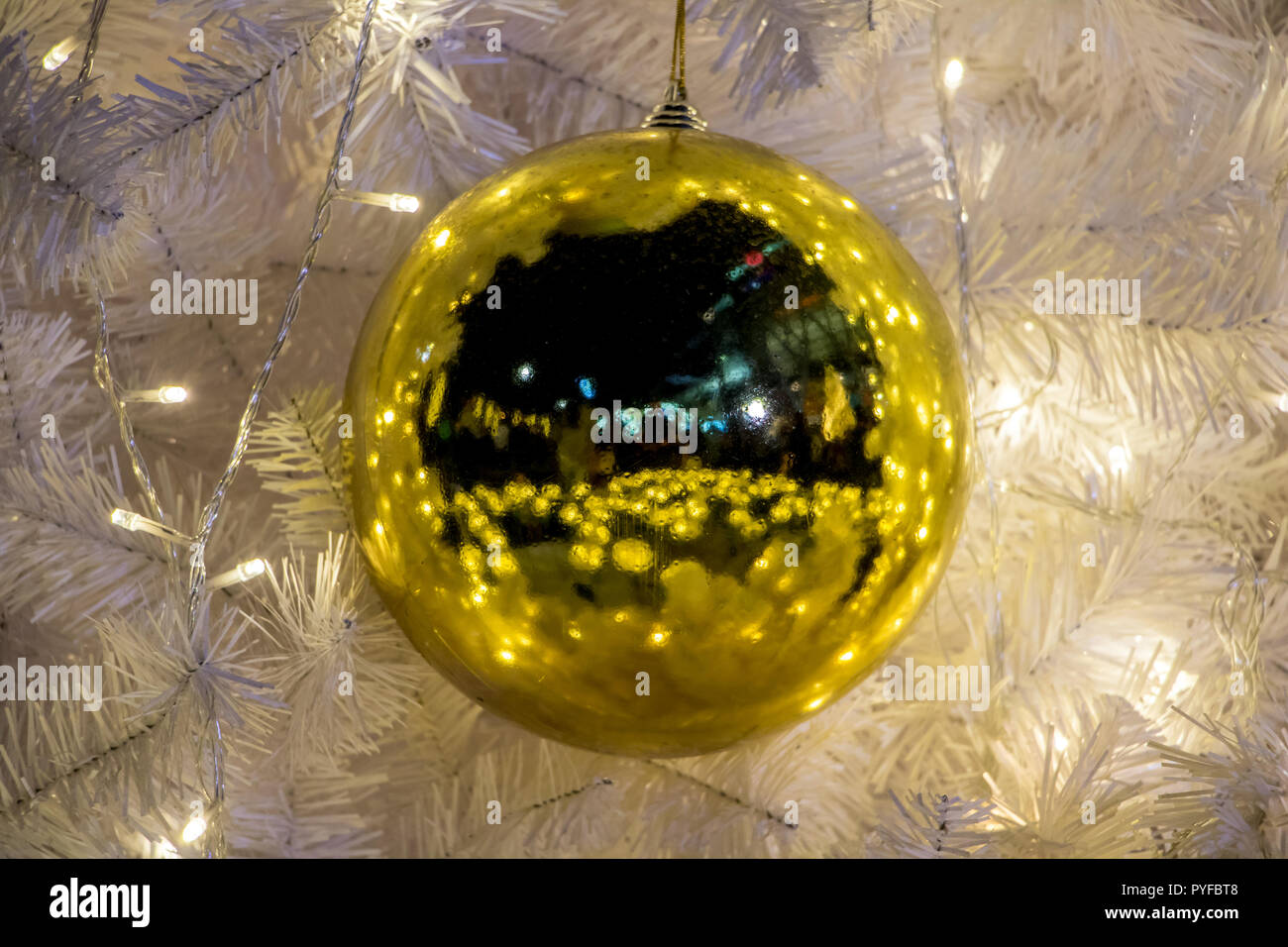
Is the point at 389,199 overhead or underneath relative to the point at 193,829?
overhead

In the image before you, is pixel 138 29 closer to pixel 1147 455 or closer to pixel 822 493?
pixel 822 493

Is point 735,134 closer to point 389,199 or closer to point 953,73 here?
point 953,73

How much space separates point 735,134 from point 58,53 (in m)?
0.56

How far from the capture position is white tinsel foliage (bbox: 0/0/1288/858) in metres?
0.81

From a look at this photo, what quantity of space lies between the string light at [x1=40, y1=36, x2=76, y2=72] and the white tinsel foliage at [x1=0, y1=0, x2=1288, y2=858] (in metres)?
0.02

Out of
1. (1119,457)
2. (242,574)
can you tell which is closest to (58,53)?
(242,574)

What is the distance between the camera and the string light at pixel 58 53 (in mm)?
775

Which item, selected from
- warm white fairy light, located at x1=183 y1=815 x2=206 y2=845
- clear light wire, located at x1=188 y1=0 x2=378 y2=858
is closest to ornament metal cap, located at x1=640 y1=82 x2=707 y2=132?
clear light wire, located at x1=188 y1=0 x2=378 y2=858

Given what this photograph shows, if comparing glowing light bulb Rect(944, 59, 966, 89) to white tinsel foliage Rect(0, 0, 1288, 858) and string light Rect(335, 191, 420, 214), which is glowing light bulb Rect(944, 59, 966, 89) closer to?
white tinsel foliage Rect(0, 0, 1288, 858)

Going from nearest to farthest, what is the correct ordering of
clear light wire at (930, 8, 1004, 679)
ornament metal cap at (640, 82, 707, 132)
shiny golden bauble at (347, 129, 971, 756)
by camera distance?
shiny golden bauble at (347, 129, 971, 756) < ornament metal cap at (640, 82, 707, 132) < clear light wire at (930, 8, 1004, 679)

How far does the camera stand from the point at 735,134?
3.27ft

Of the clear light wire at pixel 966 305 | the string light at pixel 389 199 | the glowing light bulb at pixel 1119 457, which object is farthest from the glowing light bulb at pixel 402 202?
the glowing light bulb at pixel 1119 457

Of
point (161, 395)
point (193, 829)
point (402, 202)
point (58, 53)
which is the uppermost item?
point (58, 53)

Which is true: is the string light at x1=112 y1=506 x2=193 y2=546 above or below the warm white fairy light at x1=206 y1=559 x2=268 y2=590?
above
